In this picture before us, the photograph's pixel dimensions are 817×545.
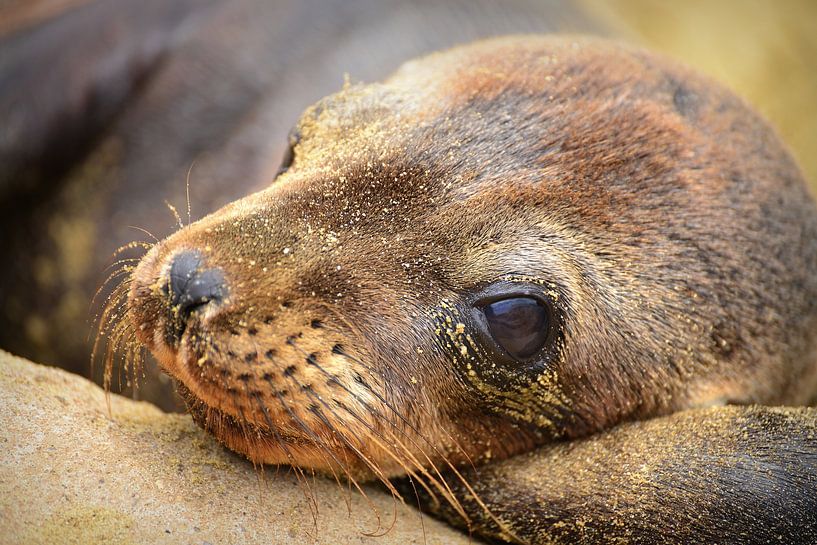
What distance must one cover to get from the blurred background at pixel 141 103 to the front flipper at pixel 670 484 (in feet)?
7.42

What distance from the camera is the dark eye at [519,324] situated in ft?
8.44

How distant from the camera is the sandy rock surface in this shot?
224cm

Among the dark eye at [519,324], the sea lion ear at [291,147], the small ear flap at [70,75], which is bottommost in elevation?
the dark eye at [519,324]

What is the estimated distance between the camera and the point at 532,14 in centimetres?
483

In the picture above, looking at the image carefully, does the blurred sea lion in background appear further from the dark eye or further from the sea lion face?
the dark eye

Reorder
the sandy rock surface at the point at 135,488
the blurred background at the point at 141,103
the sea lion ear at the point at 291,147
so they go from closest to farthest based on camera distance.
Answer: the sandy rock surface at the point at 135,488
the sea lion ear at the point at 291,147
the blurred background at the point at 141,103

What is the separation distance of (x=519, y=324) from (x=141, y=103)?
2.98 metres

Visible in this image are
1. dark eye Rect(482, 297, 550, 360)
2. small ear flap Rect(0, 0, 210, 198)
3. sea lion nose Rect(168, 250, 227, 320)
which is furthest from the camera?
small ear flap Rect(0, 0, 210, 198)

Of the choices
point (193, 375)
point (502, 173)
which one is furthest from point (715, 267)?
point (193, 375)

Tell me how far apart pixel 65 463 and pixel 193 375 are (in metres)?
0.42

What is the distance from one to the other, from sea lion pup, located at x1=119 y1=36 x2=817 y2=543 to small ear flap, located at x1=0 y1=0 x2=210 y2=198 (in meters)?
2.09

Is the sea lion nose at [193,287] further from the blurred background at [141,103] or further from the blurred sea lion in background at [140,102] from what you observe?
the blurred sea lion in background at [140,102]

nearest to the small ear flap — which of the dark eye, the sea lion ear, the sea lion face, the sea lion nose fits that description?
the sea lion ear

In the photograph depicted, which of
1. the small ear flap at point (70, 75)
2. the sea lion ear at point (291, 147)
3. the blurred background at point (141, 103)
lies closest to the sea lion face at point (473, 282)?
the sea lion ear at point (291, 147)
